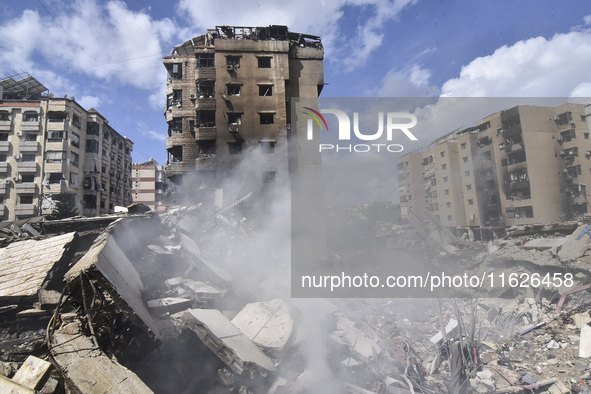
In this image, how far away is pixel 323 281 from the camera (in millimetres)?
7852

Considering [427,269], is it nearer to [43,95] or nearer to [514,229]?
[514,229]

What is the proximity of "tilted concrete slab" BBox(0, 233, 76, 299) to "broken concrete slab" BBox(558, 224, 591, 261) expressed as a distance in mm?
11705

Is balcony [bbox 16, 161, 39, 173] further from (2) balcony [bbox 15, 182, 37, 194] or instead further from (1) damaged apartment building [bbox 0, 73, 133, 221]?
(2) balcony [bbox 15, 182, 37, 194]

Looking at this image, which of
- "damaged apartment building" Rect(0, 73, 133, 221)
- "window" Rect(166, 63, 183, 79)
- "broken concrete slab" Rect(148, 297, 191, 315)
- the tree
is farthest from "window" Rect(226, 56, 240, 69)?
"broken concrete slab" Rect(148, 297, 191, 315)

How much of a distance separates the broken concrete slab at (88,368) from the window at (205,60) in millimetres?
18923

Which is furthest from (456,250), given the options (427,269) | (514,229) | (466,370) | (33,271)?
(33,271)

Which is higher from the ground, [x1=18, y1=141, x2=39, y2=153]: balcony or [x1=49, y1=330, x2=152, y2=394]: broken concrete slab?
[x1=18, y1=141, x2=39, y2=153]: balcony

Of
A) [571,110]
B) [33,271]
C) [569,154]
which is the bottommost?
[33,271]

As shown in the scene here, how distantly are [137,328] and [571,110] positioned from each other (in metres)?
24.6

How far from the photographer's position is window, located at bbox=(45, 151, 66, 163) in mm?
23234

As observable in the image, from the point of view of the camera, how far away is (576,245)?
24.8 ft

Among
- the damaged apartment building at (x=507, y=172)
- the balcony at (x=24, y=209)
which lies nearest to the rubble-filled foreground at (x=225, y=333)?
the damaged apartment building at (x=507, y=172)

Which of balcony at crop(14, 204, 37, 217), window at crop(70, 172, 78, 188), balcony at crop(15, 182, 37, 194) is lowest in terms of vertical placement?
balcony at crop(14, 204, 37, 217)

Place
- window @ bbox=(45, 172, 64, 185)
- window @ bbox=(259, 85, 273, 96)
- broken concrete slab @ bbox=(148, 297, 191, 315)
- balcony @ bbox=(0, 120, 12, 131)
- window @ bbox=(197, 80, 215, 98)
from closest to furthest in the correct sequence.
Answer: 1. broken concrete slab @ bbox=(148, 297, 191, 315)
2. window @ bbox=(197, 80, 215, 98)
3. window @ bbox=(259, 85, 273, 96)
4. window @ bbox=(45, 172, 64, 185)
5. balcony @ bbox=(0, 120, 12, 131)
